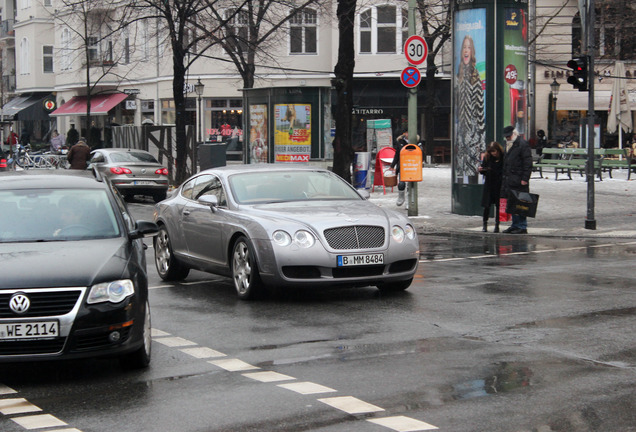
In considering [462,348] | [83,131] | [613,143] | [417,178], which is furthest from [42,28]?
[462,348]

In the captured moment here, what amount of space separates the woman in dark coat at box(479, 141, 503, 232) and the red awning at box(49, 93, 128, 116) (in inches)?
1560

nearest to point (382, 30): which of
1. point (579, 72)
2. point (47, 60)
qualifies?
point (47, 60)

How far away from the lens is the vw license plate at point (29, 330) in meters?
6.84

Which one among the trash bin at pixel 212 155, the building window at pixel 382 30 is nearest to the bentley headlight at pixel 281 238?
the trash bin at pixel 212 155

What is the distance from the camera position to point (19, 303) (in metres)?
6.85

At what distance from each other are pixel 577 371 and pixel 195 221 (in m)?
6.05

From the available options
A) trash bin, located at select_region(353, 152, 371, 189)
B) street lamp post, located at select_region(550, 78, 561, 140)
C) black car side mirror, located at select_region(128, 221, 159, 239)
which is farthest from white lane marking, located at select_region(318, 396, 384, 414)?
street lamp post, located at select_region(550, 78, 561, 140)

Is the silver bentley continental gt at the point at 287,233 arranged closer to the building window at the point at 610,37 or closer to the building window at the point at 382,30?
the building window at the point at 610,37

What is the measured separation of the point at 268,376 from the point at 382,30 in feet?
143

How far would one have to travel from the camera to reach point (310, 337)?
8.71 meters

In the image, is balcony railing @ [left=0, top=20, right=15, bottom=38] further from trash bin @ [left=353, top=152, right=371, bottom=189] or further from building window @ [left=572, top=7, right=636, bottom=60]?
trash bin @ [left=353, top=152, right=371, bottom=189]

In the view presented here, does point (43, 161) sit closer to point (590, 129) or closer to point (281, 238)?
point (590, 129)

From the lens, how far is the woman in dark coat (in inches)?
744

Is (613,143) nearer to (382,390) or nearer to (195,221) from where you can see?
(195,221)
